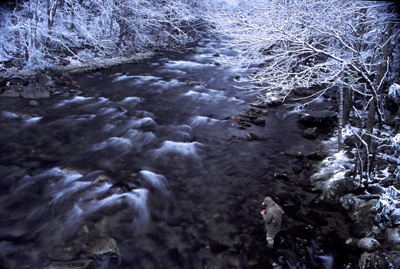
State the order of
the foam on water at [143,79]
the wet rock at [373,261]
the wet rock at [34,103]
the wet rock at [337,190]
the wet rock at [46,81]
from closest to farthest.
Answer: the wet rock at [373,261] < the wet rock at [337,190] < the wet rock at [34,103] < the wet rock at [46,81] < the foam on water at [143,79]

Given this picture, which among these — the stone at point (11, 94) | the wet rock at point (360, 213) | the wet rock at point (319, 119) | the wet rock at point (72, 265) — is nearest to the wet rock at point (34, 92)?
the stone at point (11, 94)

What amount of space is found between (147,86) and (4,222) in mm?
11388

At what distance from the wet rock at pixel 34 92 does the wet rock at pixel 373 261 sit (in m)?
13.6

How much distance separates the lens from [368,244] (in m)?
5.20

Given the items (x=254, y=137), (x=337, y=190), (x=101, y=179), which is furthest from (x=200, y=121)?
(x=337, y=190)

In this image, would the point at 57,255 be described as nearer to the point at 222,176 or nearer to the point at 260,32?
the point at 222,176

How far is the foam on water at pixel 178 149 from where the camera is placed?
8974 millimetres

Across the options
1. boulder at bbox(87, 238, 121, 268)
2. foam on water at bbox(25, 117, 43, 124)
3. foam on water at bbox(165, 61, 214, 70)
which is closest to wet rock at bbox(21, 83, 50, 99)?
foam on water at bbox(25, 117, 43, 124)

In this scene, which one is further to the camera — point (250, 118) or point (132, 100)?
point (132, 100)

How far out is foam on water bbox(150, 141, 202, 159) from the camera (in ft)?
29.4

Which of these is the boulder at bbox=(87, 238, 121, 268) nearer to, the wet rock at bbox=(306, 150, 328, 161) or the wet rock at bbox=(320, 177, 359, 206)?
the wet rock at bbox=(320, 177, 359, 206)

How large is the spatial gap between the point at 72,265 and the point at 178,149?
212 inches

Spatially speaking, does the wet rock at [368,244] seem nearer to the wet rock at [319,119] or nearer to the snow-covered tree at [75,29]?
the wet rock at [319,119]

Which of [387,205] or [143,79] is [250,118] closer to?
[387,205]
